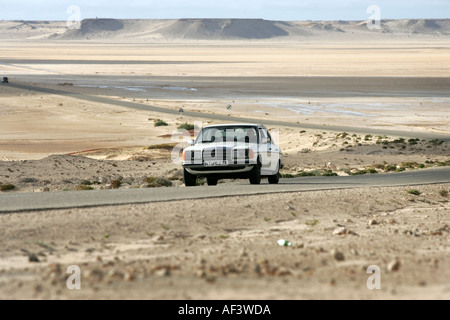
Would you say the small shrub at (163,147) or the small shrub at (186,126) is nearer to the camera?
the small shrub at (163,147)

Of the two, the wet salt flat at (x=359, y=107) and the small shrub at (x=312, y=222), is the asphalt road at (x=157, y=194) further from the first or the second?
the wet salt flat at (x=359, y=107)

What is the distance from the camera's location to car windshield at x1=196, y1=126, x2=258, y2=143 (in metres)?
20.4

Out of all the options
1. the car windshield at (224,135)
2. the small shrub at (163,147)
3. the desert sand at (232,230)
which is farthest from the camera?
the small shrub at (163,147)

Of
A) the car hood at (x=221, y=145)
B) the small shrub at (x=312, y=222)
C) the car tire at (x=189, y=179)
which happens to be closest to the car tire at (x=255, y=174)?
the car hood at (x=221, y=145)

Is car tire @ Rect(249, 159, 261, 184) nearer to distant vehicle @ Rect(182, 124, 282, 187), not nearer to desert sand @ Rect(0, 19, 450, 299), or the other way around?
distant vehicle @ Rect(182, 124, 282, 187)

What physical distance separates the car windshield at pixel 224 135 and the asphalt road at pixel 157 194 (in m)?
1.23

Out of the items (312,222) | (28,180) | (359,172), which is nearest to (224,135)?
(312,222)

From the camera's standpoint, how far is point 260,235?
44.7ft

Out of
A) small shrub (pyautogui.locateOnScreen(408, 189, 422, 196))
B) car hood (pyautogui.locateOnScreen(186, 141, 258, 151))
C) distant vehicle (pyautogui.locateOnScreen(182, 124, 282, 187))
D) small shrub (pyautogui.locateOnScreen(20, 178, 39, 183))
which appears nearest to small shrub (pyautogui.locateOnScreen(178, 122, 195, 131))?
small shrub (pyautogui.locateOnScreen(20, 178, 39, 183))

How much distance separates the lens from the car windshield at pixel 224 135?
20.4 meters

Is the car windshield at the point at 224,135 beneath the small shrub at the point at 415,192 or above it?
above

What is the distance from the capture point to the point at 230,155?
19406 millimetres
